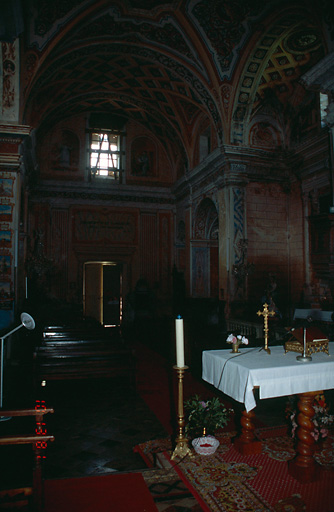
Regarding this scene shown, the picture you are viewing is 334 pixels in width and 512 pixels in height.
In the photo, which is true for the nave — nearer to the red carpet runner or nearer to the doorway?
the red carpet runner

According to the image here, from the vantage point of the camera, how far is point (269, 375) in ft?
11.7

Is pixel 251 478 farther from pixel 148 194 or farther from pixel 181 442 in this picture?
→ pixel 148 194

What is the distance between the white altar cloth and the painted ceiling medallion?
1001 cm

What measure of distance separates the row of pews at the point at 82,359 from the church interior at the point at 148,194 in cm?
3

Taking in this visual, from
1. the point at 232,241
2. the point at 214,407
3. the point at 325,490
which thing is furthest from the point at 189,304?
the point at 325,490

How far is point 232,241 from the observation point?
12.2 meters

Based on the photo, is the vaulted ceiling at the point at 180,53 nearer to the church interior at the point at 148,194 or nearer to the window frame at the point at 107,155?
the church interior at the point at 148,194

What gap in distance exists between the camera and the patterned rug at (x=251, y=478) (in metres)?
3.13

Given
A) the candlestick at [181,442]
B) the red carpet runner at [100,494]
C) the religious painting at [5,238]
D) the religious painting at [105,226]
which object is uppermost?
the religious painting at [105,226]

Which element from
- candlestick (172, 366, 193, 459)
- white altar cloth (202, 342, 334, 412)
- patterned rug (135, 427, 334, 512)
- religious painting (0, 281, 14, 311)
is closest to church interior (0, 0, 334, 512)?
religious painting (0, 281, 14, 311)

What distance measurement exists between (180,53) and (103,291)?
11.1 meters

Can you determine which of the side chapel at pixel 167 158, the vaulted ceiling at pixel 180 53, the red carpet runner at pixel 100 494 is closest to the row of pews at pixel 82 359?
the side chapel at pixel 167 158

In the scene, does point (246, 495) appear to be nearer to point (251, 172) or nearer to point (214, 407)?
point (214, 407)

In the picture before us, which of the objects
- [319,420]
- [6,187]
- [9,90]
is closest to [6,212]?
[6,187]
